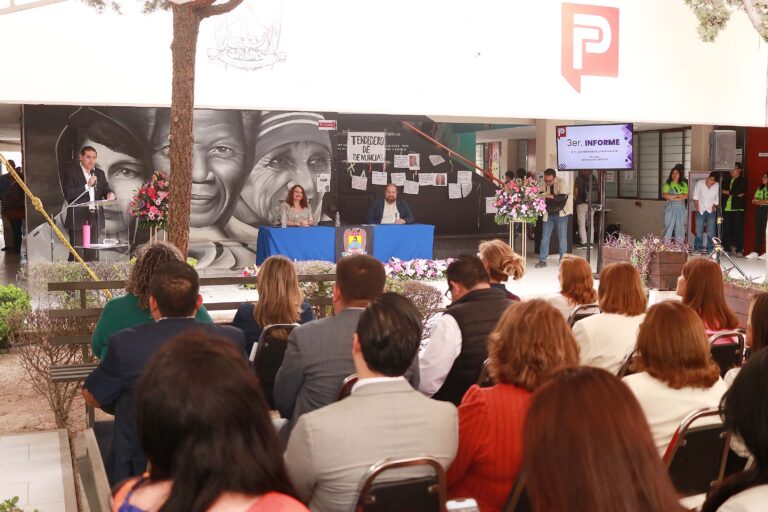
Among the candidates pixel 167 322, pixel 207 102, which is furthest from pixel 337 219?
pixel 167 322

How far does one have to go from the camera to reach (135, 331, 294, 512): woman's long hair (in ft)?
4.37

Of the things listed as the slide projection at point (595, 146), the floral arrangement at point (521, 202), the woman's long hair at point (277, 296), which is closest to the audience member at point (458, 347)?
the woman's long hair at point (277, 296)

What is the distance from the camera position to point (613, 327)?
12.9 ft

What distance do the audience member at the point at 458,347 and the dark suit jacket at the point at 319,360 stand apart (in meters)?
0.64

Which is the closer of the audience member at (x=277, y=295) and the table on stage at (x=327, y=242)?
the audience member at (x=277, y=295)

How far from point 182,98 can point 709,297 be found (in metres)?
3.62

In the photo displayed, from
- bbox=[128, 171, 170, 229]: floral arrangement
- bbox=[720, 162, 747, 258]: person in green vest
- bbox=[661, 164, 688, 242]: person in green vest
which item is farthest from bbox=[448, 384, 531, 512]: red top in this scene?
bbox=[720, 162, 747, 258]: person in green vest

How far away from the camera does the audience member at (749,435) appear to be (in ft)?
5.44

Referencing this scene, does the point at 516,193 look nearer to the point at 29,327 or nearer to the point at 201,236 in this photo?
the point at 201,236

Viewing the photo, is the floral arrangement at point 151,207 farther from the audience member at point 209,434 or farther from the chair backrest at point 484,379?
the audience member at point 209,434

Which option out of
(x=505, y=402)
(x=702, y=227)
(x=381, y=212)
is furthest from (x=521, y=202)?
(x=505, y=402)

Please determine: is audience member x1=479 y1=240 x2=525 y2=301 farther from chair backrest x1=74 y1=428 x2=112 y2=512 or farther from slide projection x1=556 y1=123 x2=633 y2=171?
slide projection x1=556 y1=123 x2=633 y2=171

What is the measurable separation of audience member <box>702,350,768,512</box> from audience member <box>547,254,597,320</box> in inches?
123

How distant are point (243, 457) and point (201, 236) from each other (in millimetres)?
11830
